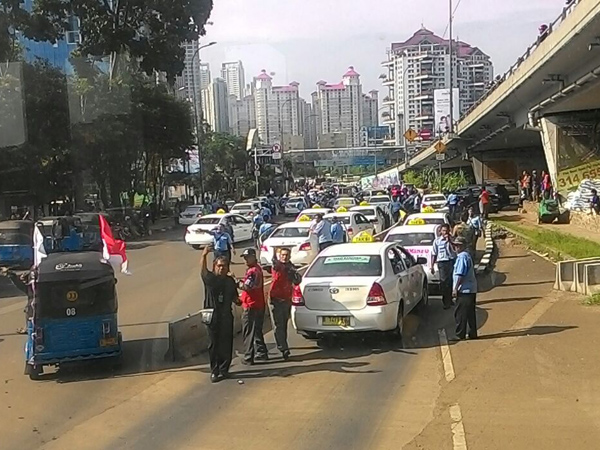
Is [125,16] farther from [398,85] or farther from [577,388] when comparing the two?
[398,85]

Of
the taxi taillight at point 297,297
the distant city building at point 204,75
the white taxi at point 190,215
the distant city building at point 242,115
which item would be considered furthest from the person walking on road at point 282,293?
the distant city building at point 242,115

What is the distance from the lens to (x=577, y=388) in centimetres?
885

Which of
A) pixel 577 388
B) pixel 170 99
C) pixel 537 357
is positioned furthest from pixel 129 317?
pixel 170 99

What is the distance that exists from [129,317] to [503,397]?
835cm

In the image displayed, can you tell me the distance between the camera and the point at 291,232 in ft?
76.0

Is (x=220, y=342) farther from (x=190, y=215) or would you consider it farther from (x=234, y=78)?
(x=234, y=78)

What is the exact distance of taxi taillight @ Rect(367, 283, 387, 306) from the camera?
1149cm

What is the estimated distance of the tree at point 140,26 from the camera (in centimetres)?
4297

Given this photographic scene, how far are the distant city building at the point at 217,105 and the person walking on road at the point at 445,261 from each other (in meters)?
57.7

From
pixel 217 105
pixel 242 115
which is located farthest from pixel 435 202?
pixel 242 115

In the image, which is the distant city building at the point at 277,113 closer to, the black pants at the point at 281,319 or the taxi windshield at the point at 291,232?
the taxi windshield at the point at 291,232

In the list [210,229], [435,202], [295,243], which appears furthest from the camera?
[435,202]

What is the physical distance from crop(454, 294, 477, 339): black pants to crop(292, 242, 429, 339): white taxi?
0.85 meters

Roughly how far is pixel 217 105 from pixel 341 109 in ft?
145
